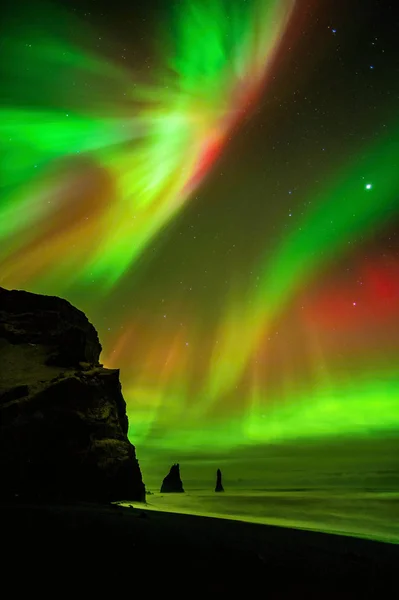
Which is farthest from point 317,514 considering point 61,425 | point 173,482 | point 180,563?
point 173,482

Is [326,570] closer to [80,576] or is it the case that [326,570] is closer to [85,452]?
[80,576]

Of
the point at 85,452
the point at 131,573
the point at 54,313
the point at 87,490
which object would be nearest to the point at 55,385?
the point at 85,452

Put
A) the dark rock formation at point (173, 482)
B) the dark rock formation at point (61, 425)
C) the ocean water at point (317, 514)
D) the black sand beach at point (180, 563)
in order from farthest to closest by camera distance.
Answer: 1. the dark rock formation at point (173, 482)
2. the dark rock formation at point (61, 425)
3. the ocean water at point (317, 514)
4. the black sand beach at point (180, 563)

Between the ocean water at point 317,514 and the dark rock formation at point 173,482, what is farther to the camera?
the dark rock formation at point 173,482

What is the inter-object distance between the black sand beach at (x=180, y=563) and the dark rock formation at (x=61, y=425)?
18.0 metres

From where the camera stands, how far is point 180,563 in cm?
957

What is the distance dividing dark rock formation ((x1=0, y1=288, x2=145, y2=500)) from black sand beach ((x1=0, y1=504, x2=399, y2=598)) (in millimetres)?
17962

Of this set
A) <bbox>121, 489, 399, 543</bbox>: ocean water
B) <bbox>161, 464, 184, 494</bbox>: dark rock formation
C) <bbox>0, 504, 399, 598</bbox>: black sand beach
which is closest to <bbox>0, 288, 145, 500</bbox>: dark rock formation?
<bbox>121, 489, 399, 543</bbox>: ocean water

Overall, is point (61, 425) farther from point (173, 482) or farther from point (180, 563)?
point (173, 482)

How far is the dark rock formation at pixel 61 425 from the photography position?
32188mm

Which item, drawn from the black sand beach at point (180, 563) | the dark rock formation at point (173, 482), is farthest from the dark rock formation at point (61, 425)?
the dark rock formation at point (173, 482)

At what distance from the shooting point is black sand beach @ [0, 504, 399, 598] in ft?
24.3

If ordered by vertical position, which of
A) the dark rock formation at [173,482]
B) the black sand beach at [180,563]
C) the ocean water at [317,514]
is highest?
the dark rock formation at [173,482]

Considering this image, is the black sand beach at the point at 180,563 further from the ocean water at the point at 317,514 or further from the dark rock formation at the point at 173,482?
the dark rock formation at the point at 173,482
